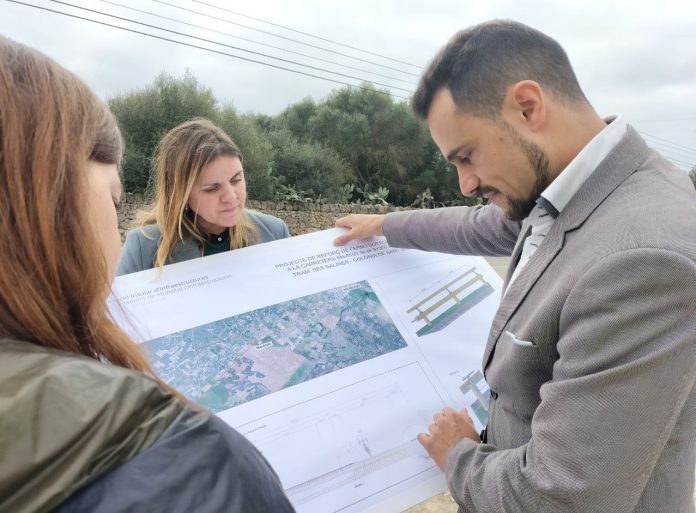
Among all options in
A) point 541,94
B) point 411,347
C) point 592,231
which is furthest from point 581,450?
point 541,94

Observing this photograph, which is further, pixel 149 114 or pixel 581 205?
pixel 149 114

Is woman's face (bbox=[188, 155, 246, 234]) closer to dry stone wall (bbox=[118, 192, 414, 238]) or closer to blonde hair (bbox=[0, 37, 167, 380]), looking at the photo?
blonde hair (bbox=[0, 37, 167, 380])

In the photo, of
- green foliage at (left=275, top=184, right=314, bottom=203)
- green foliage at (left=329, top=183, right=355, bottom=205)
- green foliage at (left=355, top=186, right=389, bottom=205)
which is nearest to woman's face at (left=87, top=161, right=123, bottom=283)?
green foliage at (left=275, top=184, right=314, bottom=203)

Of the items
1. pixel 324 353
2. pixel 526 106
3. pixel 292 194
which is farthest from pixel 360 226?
pixel 292 194

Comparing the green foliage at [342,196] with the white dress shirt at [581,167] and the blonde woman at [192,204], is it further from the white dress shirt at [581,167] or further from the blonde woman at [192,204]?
the white dress shirt at [581,167]

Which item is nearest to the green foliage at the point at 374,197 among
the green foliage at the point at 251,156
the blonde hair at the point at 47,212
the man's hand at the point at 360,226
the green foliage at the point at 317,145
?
the green foliage at the point at 317,145

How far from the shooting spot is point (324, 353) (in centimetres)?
157

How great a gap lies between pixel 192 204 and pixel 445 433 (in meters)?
1.49

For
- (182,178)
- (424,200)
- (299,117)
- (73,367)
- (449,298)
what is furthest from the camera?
(299,117)

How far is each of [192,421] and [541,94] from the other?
119 cm

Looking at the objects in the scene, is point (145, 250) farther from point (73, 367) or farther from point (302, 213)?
point (302, 213)

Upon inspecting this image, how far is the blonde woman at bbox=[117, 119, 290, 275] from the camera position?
6.83 feet

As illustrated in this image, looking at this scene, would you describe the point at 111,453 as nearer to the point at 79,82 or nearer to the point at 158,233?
the point at 79,82

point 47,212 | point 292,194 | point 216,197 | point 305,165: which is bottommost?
point 292,194
